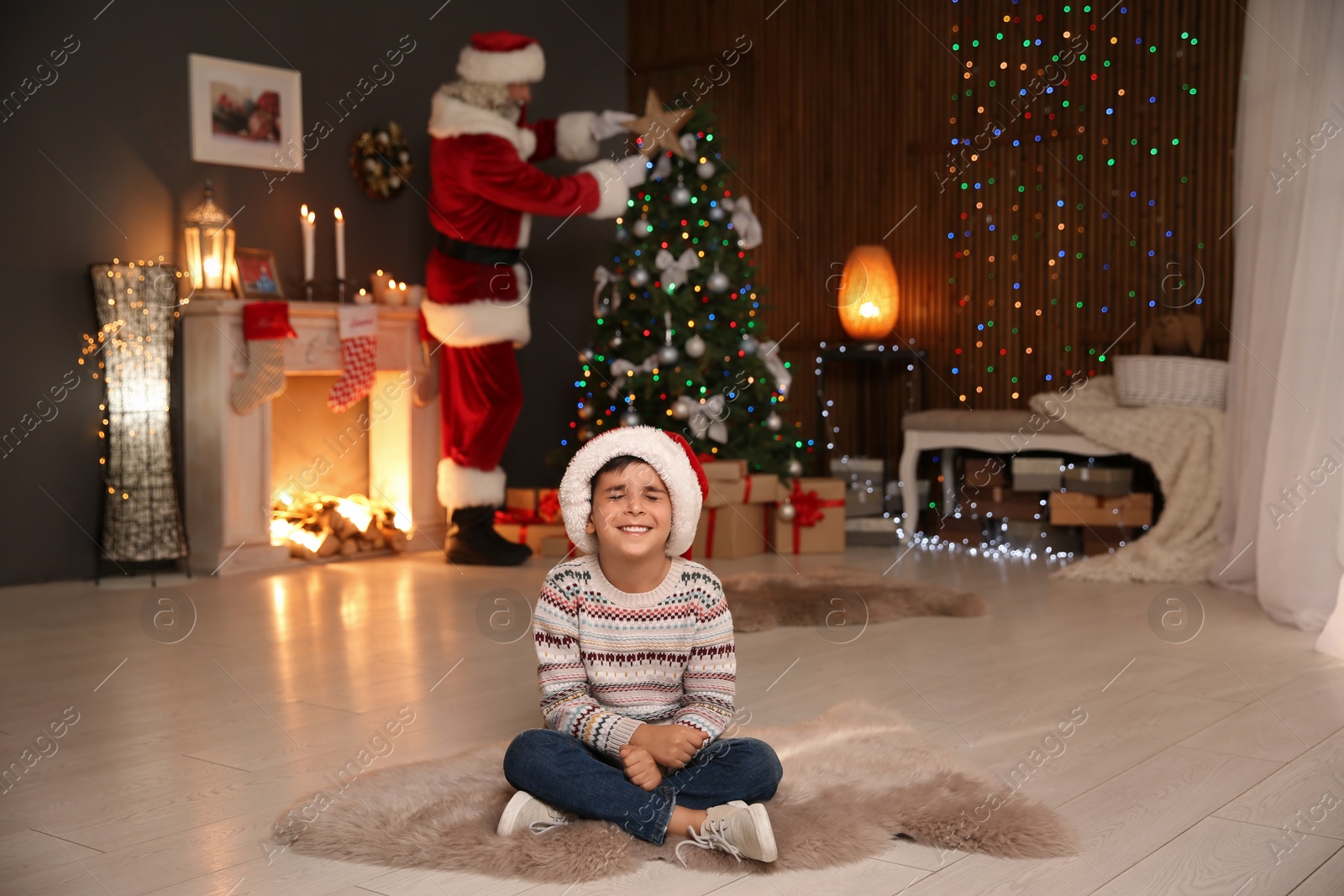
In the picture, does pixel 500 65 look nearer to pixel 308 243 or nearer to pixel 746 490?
pixel 308 243

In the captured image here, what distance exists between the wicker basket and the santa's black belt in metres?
2.50

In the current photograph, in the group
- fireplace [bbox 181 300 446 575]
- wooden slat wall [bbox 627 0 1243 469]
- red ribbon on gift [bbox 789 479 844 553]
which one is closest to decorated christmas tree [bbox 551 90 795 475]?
red ribbon on gift [bbox 789 479 844 553]

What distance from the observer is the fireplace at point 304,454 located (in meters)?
4.94

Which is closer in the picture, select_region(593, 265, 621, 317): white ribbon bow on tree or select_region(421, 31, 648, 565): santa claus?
select_region(421, 31, 648, 565): santa claus

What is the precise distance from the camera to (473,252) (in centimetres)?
517

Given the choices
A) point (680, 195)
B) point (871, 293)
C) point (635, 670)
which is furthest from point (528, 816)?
point (871, 293)

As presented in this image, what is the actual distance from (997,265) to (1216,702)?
3.48 m

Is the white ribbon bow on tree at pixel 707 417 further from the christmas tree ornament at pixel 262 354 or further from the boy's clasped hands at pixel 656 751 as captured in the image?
the boy's clasped hands at pixel 656 751

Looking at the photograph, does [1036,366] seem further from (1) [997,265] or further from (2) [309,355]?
(2) [309,355]

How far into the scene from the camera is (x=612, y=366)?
5.49 m

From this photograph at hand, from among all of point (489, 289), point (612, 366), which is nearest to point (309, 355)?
point (489, 289)

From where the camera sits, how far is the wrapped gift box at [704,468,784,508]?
5.32 meters

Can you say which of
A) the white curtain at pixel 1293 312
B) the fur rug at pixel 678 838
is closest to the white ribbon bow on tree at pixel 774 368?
the white curtain at pixel 1293 312

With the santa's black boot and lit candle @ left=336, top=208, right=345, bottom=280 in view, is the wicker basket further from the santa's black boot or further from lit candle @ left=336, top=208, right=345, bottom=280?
lit candle @ left=336, top=208, right=345, bottom=280
